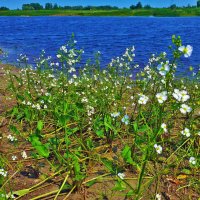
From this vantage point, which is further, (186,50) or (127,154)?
(127,154)

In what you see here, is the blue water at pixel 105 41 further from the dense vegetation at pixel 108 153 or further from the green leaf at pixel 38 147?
the green leaf at pixel 38 147

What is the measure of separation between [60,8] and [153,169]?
5583 inches

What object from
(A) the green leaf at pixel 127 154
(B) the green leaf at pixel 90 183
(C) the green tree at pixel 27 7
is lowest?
(B) the green leaf at pixel 90 183

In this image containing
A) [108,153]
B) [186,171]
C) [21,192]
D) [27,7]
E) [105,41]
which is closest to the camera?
[21,192]

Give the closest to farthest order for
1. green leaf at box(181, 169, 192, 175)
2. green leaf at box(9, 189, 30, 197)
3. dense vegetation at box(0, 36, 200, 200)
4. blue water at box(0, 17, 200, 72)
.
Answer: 1. dense vegetation at box(0, 36, 200, 200)
2. green leaf at box(9, 189, 30, 197)
3. green leaf at box(181, 169, 192, 175)
4. blue water at box(0, 17, 200, 72)

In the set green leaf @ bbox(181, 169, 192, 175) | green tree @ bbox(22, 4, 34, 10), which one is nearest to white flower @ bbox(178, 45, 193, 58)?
green leaf @ bbox(181, 169, 192, 175)

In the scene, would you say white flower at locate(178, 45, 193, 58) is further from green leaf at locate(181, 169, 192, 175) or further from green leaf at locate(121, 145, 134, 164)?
green leaf at locate(181, 169, 192, 175)

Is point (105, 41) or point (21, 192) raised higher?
point (21, 192)

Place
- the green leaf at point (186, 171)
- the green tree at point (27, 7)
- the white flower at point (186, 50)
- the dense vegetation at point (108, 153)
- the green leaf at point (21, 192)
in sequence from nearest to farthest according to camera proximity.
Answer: the white flower at point (186, 50) → the dense vegetation at point (108, 153) → the green leaf at point (21, 192) → the green leaf at point (186, 171) → the green tree at point (27, 7)

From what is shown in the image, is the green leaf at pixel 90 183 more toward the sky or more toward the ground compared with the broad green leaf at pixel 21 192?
more toward the sky

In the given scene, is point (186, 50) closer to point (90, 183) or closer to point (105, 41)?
point (90, 183)

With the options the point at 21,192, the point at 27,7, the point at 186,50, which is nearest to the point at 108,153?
the point at 21,192

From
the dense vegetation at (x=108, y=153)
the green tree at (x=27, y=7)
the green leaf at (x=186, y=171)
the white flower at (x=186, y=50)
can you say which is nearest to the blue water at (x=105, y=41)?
the dense vegetation at (x=108, y=153)

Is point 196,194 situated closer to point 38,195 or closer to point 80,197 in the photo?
point 80,197
